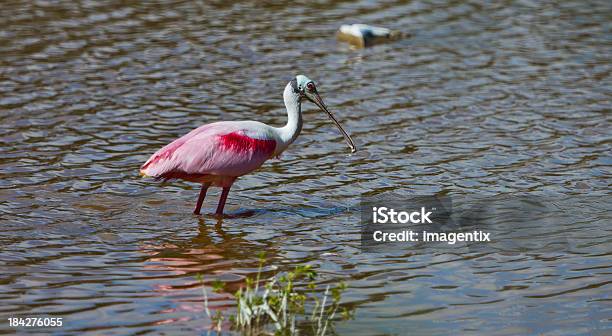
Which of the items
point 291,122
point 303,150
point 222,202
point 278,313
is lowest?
point 303,150

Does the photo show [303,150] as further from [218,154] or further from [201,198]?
[218,154]

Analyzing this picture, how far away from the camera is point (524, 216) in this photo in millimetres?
9188

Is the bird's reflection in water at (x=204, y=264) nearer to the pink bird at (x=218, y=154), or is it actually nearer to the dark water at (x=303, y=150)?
the dark water at (x=303, y=150)

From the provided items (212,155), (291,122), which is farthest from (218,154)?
(291,122)

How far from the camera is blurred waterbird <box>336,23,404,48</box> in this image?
15.7 metres

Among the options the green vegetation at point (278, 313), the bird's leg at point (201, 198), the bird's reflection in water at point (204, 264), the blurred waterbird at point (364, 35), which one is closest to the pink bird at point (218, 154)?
the bird's leg at point (201, 198)

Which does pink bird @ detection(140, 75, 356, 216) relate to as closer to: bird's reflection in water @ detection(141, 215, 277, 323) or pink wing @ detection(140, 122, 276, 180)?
pink wing @ detection(140, 122, 276, 180)

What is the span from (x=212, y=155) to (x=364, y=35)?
23.0ft

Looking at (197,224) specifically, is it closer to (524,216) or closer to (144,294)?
(144,294)

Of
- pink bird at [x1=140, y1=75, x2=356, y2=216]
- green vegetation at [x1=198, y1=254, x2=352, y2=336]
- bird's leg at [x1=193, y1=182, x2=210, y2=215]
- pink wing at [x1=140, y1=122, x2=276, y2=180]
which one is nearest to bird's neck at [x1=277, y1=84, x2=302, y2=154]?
pink bird at [x1=140, y1=75, x2=356, y2=216]

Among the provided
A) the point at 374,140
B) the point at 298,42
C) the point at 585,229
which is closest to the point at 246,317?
the point at 585,229

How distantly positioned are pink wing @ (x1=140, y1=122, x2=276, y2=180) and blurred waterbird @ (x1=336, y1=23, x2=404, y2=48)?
6.70 m

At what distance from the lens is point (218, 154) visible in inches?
357

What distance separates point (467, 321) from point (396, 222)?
2.32 m
